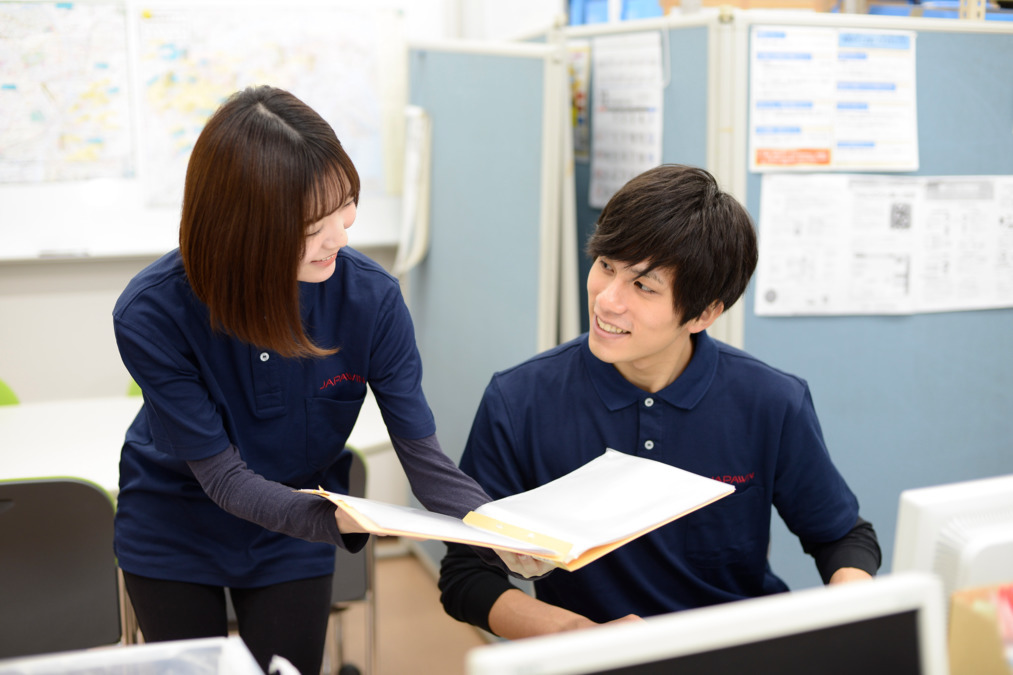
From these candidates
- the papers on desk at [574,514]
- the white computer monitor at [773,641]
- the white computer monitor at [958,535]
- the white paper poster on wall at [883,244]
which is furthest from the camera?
the white paper poster on wall at [883,244]

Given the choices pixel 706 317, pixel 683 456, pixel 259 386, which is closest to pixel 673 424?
pixel 683 456

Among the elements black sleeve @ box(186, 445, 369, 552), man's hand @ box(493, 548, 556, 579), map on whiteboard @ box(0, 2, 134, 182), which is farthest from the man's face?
map on whiteboard @ box(0, 2, 134, 182)

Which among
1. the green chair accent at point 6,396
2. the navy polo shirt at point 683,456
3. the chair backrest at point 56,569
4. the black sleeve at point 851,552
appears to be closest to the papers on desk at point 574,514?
the navy polo shirt at point 683,456

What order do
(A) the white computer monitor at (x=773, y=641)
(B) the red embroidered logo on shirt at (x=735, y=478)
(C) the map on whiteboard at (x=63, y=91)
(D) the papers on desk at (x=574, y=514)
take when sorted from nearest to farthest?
1. (A) the white computer monitor at (x=773, y=641)
2. (D) the papers on desk at (x=574, y=514)
3. (B) the red embroidered logo on shirt at (x=735, y=478)
4. (C) the map on whiteboard at (x=63, y=91)

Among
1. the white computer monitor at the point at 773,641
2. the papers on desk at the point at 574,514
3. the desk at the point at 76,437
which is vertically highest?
the white computer monitor at the point at 773,641

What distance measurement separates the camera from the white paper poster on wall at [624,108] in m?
1.96

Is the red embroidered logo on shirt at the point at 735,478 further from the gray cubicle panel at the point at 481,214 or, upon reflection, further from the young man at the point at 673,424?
the gray cubicle panel at the point at 481,214

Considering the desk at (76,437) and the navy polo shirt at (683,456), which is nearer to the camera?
the navy polo shirt at (683,456)

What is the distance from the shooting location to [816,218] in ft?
6.22

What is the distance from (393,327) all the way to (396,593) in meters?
1.88

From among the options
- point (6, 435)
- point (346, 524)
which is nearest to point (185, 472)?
point (346, 524)

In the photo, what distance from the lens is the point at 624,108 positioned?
2.06 m

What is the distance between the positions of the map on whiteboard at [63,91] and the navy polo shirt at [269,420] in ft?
5.84

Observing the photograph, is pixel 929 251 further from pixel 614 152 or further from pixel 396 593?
pixel 396 593
